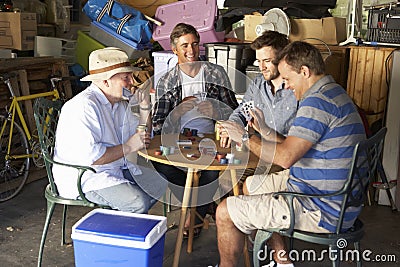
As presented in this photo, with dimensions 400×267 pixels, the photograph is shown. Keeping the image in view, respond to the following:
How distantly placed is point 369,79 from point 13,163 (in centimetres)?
304

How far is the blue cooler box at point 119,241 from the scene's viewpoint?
7.57ft

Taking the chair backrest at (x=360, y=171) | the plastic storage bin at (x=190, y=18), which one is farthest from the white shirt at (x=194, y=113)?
the plastic storage bin at (x=190, y=18)

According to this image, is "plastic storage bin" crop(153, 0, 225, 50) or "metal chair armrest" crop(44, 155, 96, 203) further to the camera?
"plastic storage bin" crop(153, 0, 225, 50)

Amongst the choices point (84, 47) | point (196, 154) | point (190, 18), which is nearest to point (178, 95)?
point (196, 154)

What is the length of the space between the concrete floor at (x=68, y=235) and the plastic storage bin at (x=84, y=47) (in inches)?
95.2

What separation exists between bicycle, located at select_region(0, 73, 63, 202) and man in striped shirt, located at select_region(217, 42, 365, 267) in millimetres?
2400

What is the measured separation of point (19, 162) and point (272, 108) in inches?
98.0

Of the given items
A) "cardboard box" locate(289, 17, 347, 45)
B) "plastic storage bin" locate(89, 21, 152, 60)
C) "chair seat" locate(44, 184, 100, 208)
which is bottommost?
"chair seat" locate(44, 184, 100, 208)

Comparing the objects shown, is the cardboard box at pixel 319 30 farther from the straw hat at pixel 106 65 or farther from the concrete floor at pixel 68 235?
the straw hat at pixel 106 65

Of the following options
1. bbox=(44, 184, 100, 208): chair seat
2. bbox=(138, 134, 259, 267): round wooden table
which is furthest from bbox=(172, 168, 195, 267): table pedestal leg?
bbox=(44, 184, 100, 208): chair seat

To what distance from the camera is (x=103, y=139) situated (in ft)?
9.39

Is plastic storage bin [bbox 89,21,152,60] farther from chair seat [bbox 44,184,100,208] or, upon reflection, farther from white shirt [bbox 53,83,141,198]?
chair seat [bbox 44,184,100,208]

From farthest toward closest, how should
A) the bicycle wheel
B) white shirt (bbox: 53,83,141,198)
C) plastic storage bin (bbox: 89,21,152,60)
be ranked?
plastic storage bin (bbox: 89,21,152,60) → the bicycle wheel → white shirt (bbox: 53,83,141,198)

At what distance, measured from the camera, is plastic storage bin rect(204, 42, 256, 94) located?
14.9ft
